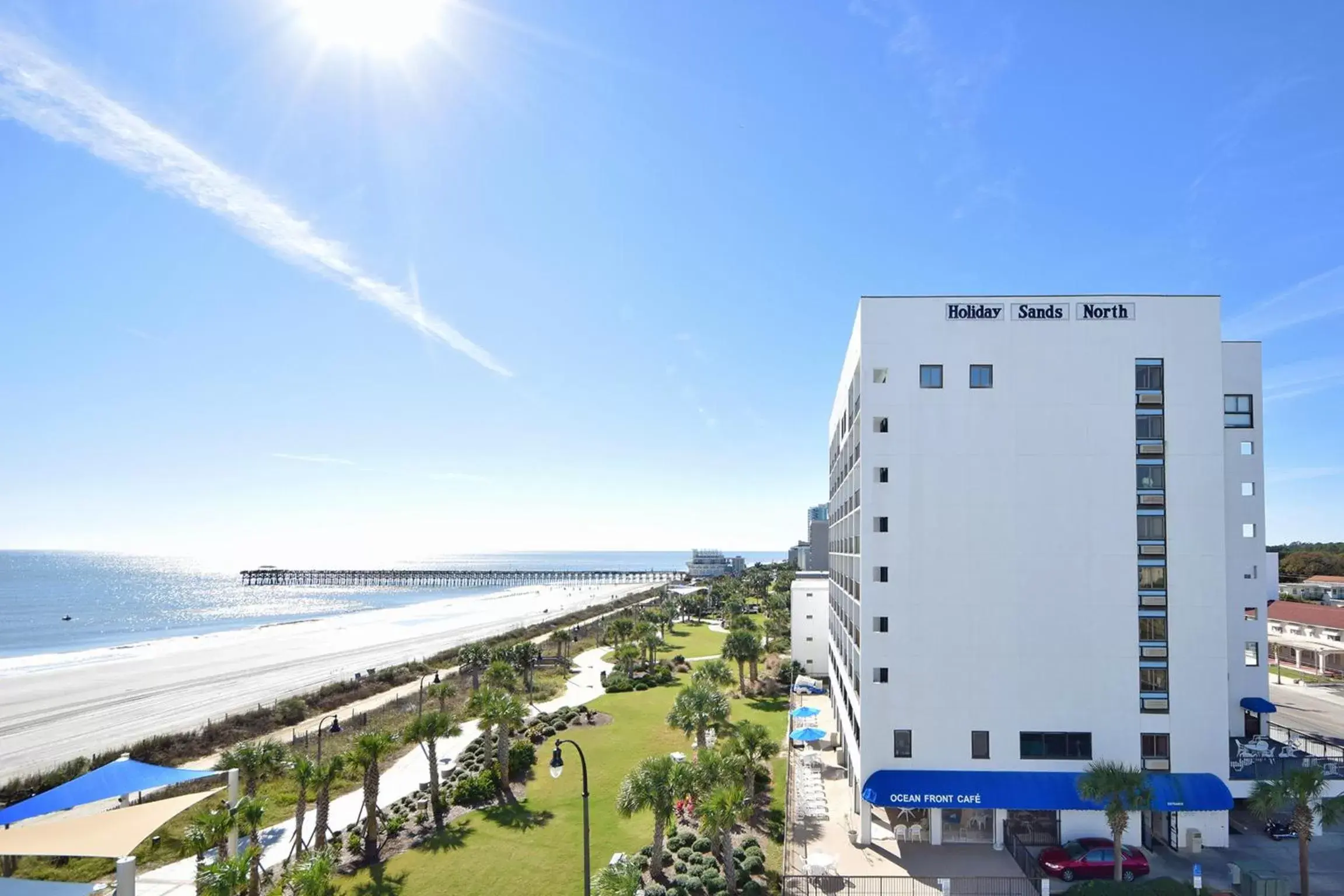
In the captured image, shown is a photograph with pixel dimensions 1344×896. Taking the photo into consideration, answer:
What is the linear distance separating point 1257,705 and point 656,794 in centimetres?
3563

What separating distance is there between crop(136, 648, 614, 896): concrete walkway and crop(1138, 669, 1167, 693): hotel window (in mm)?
40075

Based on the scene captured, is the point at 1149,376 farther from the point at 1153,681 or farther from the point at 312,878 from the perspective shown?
the point at 312,878

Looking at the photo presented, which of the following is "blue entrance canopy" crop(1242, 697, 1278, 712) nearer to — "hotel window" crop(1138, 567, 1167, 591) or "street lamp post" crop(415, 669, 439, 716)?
"hotel window" crop(1138, 567, 1167, 591)

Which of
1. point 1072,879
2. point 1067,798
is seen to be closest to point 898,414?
point 1067,798

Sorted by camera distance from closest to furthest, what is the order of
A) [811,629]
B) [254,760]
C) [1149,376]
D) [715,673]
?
[254,760]
[1149,376]
[715,673]
[811,629]

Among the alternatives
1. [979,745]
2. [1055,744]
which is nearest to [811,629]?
[979,745]

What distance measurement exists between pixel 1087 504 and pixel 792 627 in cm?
3998

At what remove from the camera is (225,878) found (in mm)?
20281

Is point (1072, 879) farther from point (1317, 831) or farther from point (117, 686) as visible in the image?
point (117, 686)

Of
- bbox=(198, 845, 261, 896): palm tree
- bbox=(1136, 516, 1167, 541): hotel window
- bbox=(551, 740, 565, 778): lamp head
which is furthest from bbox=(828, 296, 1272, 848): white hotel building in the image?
bbox=(198, 845, 261, 896): palm tree

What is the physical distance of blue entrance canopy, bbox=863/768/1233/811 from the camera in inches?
1163

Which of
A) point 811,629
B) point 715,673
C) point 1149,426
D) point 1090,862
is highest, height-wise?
point 1149,426

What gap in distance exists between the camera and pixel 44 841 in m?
23.2

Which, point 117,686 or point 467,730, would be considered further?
point 117,686
